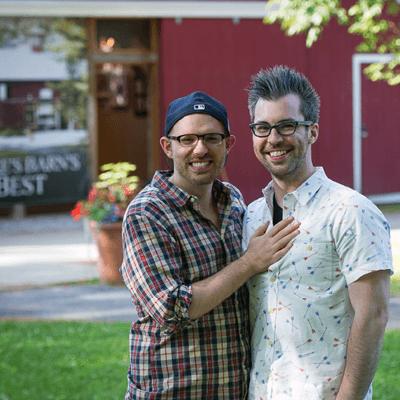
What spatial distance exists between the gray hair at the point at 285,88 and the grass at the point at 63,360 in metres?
2.57

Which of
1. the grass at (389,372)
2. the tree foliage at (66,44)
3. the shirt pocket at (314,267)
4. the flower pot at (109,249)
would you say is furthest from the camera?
the tree foliage at (66,44)


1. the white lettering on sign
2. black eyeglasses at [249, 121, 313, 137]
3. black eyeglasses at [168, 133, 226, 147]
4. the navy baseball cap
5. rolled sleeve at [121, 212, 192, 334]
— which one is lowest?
the white lettering on sign

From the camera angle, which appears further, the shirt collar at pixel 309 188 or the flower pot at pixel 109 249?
the flower pot at pixel 109 249

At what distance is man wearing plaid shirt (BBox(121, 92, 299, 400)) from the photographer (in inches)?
77.5

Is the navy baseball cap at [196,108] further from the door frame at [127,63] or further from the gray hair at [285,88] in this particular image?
the door frame at [127,63]

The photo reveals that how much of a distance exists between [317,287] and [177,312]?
0.48m

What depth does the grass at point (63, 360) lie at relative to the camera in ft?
12.8

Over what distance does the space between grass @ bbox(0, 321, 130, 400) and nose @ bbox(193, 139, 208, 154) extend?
7.64 feet

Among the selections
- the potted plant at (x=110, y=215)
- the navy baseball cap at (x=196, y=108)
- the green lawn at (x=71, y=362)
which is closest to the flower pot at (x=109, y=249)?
the potted plant at (x=110, y=215)

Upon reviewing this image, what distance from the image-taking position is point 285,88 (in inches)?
78.1

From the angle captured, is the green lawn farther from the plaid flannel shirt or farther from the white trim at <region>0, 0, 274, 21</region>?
the white trim at <region>0, 0, 274, 21</region>

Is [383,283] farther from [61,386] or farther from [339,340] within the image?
[61,386]

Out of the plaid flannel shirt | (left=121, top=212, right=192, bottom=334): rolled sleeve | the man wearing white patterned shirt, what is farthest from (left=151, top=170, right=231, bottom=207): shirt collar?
the man wearing white patterned shirt

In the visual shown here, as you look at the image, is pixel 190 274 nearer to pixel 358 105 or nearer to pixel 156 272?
pixel 156 272
